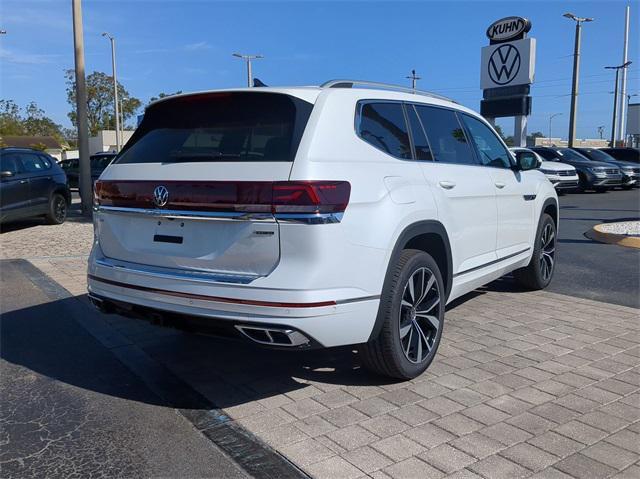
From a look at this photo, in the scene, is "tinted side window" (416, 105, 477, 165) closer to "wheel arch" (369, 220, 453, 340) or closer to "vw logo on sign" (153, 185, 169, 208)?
"wheel arch" (369, 220, 453, 340)

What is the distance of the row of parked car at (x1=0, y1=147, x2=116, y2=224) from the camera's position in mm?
11344

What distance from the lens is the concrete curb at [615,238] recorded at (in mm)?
9250

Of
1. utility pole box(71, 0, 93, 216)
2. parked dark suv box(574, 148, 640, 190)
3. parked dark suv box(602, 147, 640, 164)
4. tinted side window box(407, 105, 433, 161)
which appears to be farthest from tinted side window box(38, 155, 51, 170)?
parked dark suv box(602, 147, 640, 164)

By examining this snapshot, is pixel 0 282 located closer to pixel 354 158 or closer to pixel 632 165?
pixel 354 158

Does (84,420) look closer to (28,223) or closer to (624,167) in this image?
(28,223)

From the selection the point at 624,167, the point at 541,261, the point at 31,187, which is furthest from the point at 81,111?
the point at 624,167

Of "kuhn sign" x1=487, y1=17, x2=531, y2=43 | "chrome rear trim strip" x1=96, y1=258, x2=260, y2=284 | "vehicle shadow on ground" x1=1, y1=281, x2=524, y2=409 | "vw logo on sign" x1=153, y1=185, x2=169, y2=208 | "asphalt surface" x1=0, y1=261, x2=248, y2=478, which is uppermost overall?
"kuhn sign" x1=487, y1=17, x2=531, y2=43

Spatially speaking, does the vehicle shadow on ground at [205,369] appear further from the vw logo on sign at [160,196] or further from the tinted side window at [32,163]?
the tinted side window at [32,163]

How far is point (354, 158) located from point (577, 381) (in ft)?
7.17

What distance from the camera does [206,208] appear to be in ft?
11.0

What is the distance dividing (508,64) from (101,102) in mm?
71004

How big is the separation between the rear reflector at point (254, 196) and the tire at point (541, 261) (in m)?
3.71

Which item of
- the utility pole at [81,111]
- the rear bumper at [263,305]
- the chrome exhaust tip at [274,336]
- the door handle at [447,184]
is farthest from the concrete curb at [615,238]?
the utility pole at [81,111]

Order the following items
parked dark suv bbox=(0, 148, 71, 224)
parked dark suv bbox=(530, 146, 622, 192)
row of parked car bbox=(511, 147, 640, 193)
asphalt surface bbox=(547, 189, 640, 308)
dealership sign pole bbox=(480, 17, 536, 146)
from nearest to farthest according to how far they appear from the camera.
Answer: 1. asphalt surface bbox=(547, 189, 640, 308)
2. parked dark suv bbox=(0, 148, 71, 224)
3. dealership sign pole bbox=(480, 17, 536, 146)
4. row of parked car bbox=(511, 147, 640, 193)
5. parked dark suv bbox=(530, 146, 622, 192)
